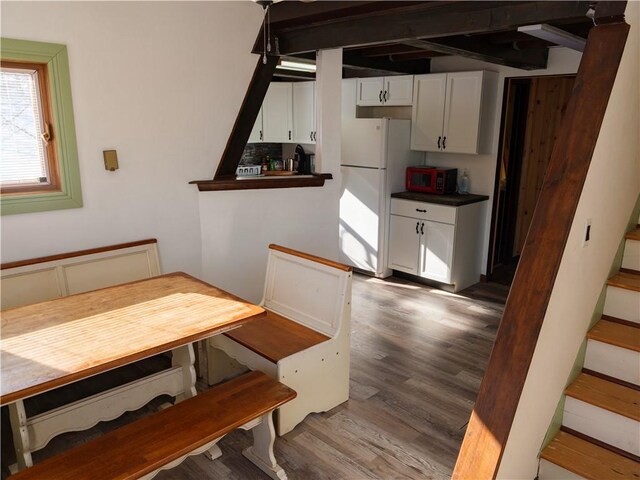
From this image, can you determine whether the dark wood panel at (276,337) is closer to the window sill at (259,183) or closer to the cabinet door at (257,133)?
the window sill at (259,183)

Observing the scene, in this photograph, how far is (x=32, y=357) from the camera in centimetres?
192

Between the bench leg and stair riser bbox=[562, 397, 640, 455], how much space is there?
51.8 inches

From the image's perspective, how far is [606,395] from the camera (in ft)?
6.81

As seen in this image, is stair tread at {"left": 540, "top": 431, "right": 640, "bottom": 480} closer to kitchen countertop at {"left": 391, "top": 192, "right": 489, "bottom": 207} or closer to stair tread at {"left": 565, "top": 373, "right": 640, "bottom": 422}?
stair tread at {"left": 565, "top": 373, "right": 640, "bottom": 422}

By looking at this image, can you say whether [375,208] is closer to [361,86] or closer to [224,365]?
[361,86]

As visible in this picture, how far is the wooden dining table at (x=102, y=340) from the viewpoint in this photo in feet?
6.13

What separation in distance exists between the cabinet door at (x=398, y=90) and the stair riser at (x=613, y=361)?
356cm

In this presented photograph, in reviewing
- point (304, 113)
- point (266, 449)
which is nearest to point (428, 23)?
point (266, 449)

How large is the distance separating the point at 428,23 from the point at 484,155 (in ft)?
8.25

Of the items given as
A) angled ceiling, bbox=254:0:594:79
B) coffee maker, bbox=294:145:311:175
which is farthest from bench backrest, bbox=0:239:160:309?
coffee maker, bbox=294:145:311:175

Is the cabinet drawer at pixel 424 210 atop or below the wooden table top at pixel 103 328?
atop

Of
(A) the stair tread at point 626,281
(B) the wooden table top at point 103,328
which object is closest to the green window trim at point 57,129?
(B) the wooden table top at point 103,328

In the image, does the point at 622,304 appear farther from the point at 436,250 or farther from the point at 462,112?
the point at 462,112

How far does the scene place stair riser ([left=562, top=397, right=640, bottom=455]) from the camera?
1.98m
